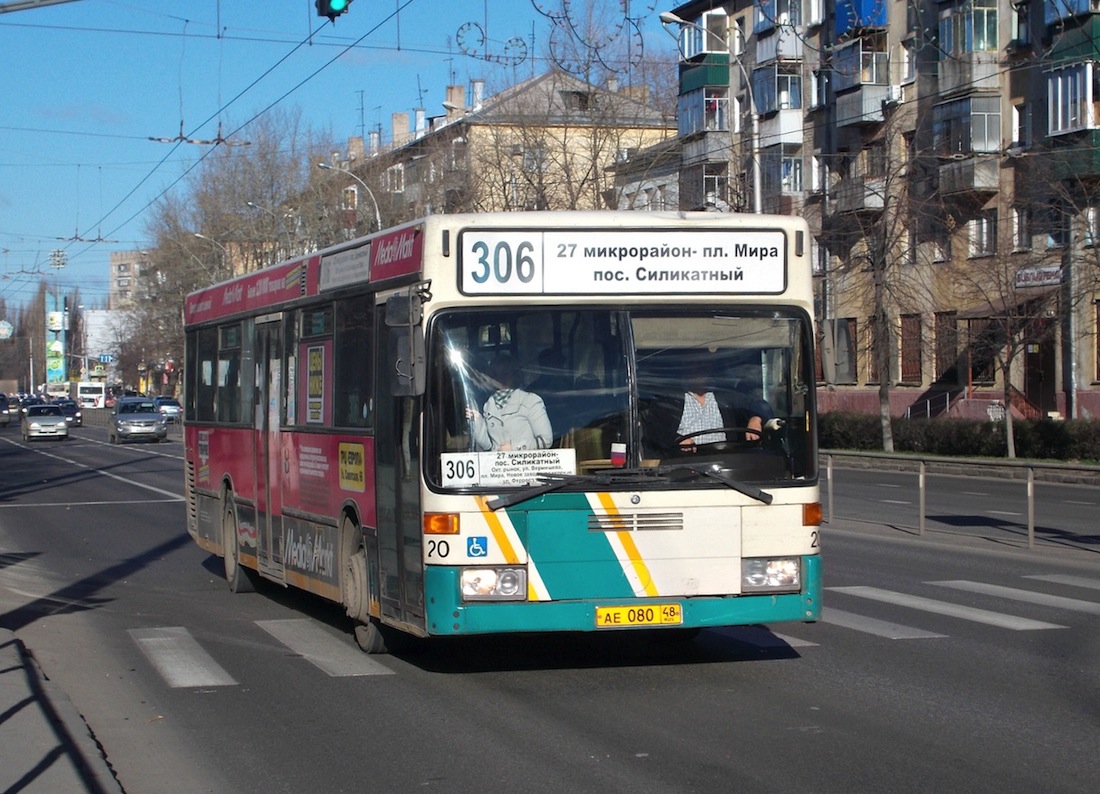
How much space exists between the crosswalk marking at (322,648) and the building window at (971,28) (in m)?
37.1

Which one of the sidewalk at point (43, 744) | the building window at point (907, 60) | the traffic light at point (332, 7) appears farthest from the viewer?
the building window at point (907, 60)

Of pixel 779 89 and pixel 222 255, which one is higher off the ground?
pixel 779 89

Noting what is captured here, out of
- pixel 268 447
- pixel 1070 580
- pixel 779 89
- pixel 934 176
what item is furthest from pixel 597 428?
pixel 779 89

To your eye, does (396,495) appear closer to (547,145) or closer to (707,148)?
(547,145)

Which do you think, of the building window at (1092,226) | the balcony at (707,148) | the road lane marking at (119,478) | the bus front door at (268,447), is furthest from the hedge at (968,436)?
the bus front door at (268,447)

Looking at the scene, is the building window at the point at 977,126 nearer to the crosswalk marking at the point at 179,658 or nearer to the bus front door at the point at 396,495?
the crosswalk marking at the point at 179,658

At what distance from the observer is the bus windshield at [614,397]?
27.1 ft

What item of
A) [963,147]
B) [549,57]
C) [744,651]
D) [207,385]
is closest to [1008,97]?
[963,147]

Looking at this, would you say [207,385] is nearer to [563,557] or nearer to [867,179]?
[563,557]

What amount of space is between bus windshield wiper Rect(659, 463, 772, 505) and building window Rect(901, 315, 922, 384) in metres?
Answer: 37.8

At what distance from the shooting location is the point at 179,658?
9969 mm

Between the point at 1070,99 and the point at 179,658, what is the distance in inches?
1410

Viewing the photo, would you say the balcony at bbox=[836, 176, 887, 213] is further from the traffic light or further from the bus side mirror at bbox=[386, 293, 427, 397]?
the bus side mirror at bbox=[386, 293, 427, 397]

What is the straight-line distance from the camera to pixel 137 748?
721 centimetres
